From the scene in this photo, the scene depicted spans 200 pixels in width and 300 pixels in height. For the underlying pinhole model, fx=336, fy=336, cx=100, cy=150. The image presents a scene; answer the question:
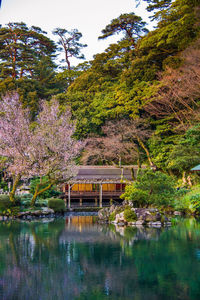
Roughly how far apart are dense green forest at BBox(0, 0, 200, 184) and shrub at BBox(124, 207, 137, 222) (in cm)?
583

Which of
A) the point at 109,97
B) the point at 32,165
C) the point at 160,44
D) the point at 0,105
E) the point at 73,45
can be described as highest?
the point at 73,45

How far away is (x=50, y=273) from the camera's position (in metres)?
5.08

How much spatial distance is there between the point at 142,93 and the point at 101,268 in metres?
18.7

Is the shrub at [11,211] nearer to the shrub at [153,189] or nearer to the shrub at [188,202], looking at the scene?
the shrub at [153,189]

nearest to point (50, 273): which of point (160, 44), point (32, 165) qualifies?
point (32, 165)

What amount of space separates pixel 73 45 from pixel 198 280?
34.0m

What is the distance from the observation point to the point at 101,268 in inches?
214

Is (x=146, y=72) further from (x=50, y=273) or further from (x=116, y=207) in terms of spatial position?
(x=50, y=273)

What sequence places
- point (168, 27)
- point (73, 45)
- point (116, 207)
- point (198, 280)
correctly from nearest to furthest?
point (198, 280) → point (116, 207) → point (168, 27) → point (73, 45)

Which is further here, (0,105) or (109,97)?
(109,97)

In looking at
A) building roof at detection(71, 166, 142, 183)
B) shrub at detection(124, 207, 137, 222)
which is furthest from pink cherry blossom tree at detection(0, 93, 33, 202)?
building roof at detection(71, 166, 142, 183)

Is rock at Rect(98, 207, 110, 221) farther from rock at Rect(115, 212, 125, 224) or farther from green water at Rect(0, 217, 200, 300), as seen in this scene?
green water at Rect(0, 217, 200, 300)

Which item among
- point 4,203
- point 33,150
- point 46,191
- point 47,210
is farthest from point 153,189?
point 46,191

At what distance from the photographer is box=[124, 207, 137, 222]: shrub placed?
12427 millimetres
